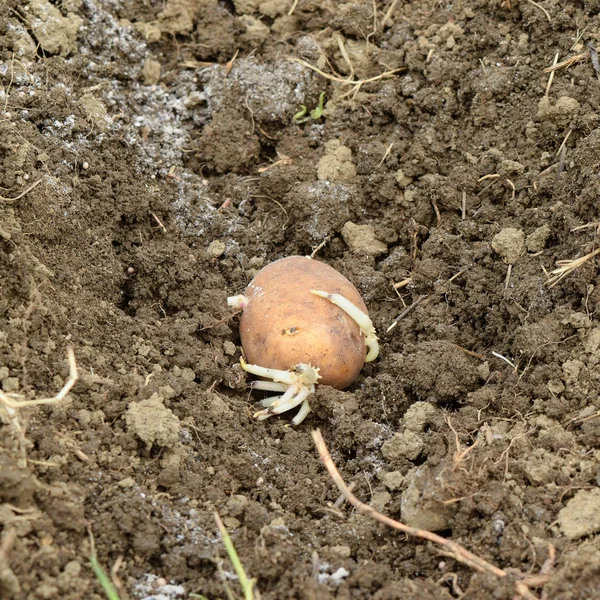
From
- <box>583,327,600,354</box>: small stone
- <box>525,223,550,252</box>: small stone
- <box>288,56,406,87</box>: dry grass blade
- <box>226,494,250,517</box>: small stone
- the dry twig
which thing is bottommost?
<box>226,494,250,517</box>: small stone

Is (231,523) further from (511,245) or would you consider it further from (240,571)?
(511,245)

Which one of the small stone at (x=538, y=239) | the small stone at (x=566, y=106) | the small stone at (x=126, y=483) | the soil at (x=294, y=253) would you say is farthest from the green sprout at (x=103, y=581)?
the small stone at (x=566, y=106)

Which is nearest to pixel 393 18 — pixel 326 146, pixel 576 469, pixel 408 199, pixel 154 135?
pixel 326 146

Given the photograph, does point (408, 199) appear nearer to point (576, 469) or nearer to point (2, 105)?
point (576, 469)

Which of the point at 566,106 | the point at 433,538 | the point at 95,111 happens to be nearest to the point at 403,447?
the point at 433,538

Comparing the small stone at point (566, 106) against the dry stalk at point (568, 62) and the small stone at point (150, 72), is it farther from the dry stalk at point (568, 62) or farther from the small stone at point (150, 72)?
the small stone at point (150, 72)

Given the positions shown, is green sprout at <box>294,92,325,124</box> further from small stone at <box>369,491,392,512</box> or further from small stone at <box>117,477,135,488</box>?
small stone at <box>117,477,135,488</box>

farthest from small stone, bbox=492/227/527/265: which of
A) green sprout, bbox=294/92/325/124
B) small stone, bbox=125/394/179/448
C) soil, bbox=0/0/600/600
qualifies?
small stone, bbox=125/394/179/448
